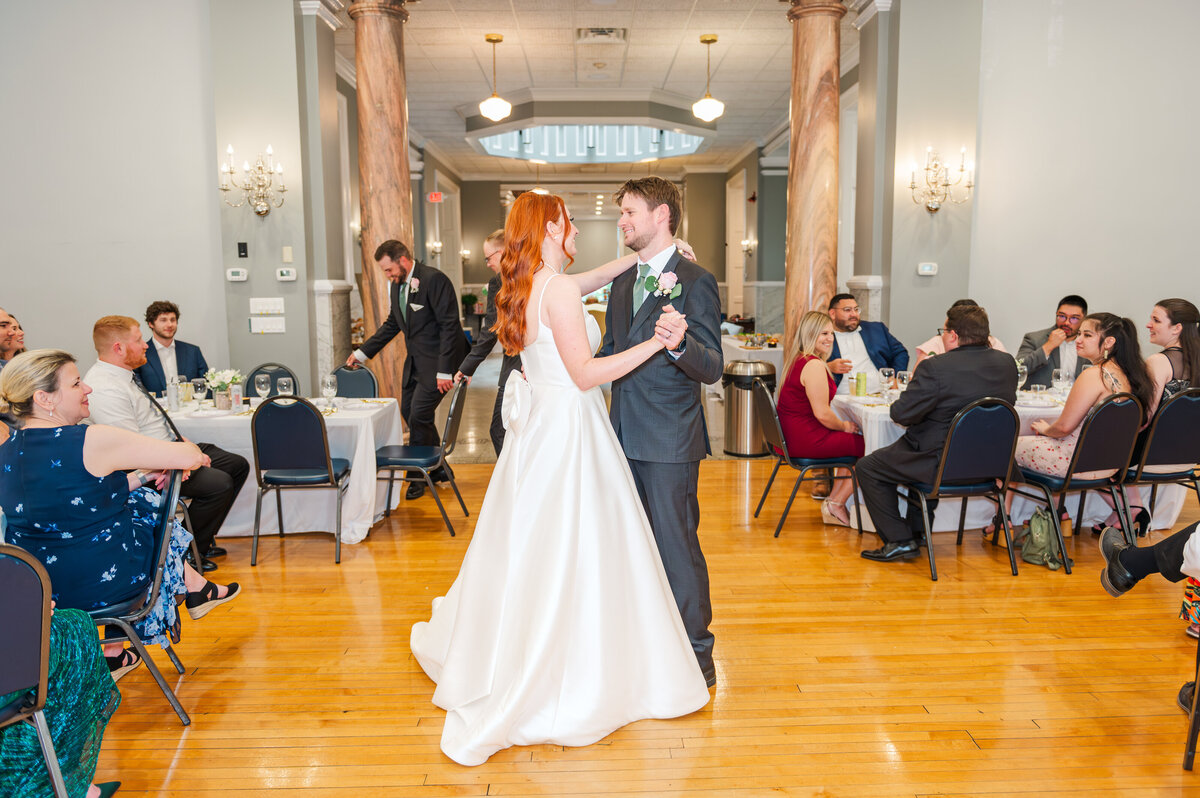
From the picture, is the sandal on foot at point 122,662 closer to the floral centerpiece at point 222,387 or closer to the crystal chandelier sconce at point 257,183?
the floral centerpiece at point 222,387

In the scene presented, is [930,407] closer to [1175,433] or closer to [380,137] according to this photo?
[1175,433]

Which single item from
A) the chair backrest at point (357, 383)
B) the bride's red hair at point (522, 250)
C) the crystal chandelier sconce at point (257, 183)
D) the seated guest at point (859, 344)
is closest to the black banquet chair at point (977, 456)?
the seated guest at point (859, 344)

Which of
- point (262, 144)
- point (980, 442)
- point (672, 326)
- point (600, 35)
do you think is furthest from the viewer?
point (600, 35)

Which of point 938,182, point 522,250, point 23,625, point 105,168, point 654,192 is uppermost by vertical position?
point 105,168

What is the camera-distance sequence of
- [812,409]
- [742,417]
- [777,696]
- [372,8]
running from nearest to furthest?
[777,696] < [812,409] < [372,8] < [742,417]

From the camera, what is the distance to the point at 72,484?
255 centimetres

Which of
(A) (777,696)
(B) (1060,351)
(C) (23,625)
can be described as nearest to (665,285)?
(A) (777,696)

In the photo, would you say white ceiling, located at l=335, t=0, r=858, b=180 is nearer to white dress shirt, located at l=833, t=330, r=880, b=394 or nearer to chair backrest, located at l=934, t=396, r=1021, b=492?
white dress shirt, located at l=833, t=330, r=880, b=394

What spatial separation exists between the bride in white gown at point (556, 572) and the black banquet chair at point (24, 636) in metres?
1.11

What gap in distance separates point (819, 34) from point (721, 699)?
6.09 m

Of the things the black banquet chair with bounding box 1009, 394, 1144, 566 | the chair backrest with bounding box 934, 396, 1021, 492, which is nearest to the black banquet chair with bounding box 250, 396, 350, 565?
the chair backrest with bounding box 934, 396, 1021, 492

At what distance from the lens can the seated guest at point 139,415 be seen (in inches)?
157

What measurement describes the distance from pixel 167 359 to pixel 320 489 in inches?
71.0

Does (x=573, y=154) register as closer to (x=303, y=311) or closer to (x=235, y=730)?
(x=303, y=311)
